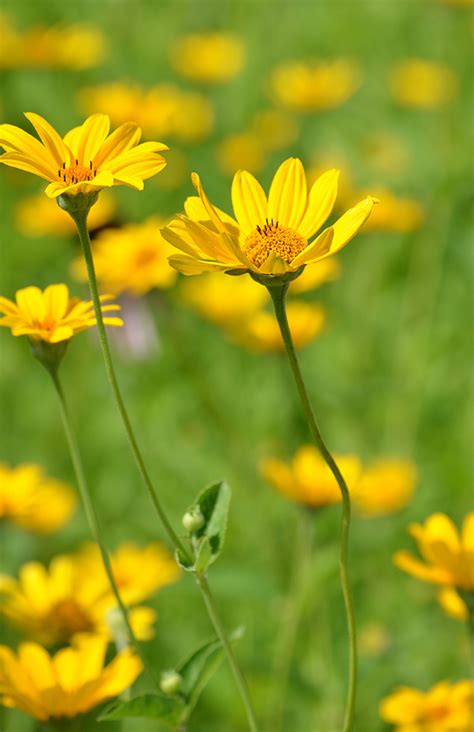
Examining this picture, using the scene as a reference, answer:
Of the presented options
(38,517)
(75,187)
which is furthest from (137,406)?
(75,187)

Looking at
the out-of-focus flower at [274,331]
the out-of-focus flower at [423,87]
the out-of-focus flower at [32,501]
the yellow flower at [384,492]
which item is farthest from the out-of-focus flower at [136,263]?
the out-of-focus flower at [423,87]

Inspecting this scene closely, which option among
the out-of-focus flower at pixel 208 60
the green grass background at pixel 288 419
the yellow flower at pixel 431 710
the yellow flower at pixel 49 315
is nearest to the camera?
the yellow flower at pixel 49 315

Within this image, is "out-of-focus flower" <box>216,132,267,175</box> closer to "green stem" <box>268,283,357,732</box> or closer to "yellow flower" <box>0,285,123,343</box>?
"yellow flower" <box>0,285,123,343</box>

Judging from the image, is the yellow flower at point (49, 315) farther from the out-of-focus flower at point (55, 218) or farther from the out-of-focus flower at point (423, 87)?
the out-of-focus flower at point (423, 87)

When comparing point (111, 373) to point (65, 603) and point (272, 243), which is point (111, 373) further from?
point (65, 603)

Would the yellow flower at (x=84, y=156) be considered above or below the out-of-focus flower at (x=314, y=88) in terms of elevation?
below

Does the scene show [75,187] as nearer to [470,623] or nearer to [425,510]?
[470,623]
